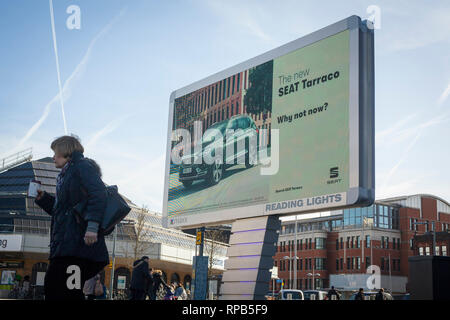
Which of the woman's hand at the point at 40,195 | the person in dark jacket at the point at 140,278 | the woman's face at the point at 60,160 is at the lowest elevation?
the person in dark jacket at the point at 140,278

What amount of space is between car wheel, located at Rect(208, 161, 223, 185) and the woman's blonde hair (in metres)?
11.8

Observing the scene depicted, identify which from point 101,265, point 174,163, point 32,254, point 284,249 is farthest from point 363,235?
point 101,265

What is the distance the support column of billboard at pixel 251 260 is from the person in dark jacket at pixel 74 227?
10.2 meters

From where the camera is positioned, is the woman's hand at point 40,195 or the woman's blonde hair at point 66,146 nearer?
the woman's blonde hair at point 66,146

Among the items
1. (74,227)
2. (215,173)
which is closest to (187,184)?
(215,173)

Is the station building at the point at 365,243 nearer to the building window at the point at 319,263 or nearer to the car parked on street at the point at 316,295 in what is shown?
the building window at the point at 319,263

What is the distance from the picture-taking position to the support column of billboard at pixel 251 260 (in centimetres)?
1574

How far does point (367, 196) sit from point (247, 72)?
6322 mm

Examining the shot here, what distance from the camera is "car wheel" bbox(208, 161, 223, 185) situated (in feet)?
58.9

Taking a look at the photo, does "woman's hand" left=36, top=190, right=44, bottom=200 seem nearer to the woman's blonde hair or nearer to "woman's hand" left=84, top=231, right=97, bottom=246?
the woman's blonde hair

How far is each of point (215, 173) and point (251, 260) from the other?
131 inches

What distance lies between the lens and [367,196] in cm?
1344

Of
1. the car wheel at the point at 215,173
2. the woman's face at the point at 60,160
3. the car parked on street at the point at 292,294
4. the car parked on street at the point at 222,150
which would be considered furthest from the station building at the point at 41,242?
the woman's face at the point at 60,160
